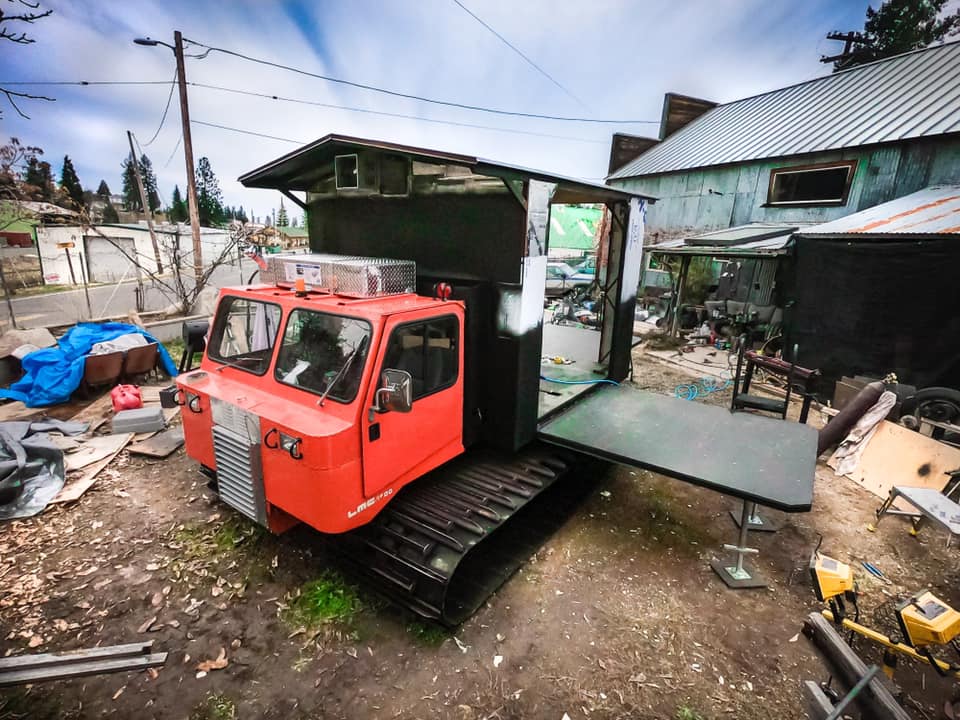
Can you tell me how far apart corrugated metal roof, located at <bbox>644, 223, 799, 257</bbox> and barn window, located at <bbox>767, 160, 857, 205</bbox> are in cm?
A: 105

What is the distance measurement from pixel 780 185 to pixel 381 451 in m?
16.2

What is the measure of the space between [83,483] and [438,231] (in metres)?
5.11

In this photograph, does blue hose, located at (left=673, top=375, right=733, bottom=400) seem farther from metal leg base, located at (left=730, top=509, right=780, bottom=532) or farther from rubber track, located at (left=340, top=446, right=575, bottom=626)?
rubber track, located at (left=340, top=446, right=575, bottom=626)

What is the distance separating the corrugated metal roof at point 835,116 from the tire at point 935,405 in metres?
7.90

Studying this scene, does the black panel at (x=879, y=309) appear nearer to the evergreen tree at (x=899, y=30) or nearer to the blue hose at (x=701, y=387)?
the blue hose at (x=701, y=387)

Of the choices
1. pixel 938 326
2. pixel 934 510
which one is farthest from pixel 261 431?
pixel 938 326

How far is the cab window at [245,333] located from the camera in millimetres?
4098

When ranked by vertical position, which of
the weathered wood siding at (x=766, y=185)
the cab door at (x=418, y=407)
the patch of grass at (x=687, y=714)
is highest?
the weathered wood siding at (x=766, y=185)

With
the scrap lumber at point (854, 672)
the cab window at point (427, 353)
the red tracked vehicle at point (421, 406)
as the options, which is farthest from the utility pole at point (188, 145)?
the scrap lumber at point (854, 672)

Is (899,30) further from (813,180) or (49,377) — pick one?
(49,377)

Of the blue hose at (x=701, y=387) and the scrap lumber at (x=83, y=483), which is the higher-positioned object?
the blue hose at (x=701, y=387)

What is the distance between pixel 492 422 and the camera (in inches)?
184

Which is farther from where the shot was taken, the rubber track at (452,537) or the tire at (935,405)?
the tire at (935,405)

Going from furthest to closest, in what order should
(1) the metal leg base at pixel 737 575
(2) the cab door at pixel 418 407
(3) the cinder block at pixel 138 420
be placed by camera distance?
(3) the cinder block at pixel 138 420, (1) the metal leg base at pixel 737 575, (2) the cab door at pixel 418 407
